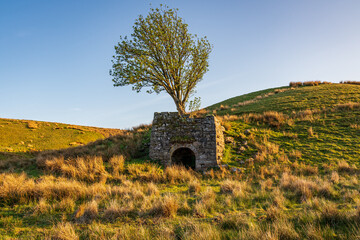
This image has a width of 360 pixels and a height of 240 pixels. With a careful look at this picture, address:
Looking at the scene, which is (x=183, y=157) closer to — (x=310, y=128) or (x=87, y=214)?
(x=87, y=214)

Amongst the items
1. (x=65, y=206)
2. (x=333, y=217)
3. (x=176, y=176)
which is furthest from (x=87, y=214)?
(x=333, y=217)

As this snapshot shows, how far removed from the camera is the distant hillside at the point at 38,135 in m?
29.1

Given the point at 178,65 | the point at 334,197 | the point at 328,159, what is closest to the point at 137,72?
the point at 178,65

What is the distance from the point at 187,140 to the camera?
44.9 ft

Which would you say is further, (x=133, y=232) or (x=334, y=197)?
(x=334, y=197)

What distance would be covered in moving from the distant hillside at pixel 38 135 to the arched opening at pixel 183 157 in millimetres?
24971

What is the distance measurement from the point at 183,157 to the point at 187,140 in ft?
7.90

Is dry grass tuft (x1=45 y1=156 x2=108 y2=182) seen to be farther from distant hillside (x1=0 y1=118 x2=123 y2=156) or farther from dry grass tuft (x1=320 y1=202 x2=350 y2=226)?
distant hillside (x1=0 y1=118 x2=123 y2=156)

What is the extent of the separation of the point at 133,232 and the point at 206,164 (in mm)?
8694

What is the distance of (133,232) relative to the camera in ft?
16.2

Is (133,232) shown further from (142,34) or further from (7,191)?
(142,34)

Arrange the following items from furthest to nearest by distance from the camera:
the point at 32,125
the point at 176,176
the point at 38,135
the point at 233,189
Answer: the point at 32,125 < the point at 38,135 < the point at 176,176 < the point at 233,189

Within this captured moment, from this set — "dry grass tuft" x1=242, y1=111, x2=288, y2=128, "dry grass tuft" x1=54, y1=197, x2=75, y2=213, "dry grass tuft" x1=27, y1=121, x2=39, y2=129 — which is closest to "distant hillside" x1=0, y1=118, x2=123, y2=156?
"dry grass tuft" x1=27, y1=121, x2=39, y2=129

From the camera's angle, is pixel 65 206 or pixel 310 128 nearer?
pixel 65 206
